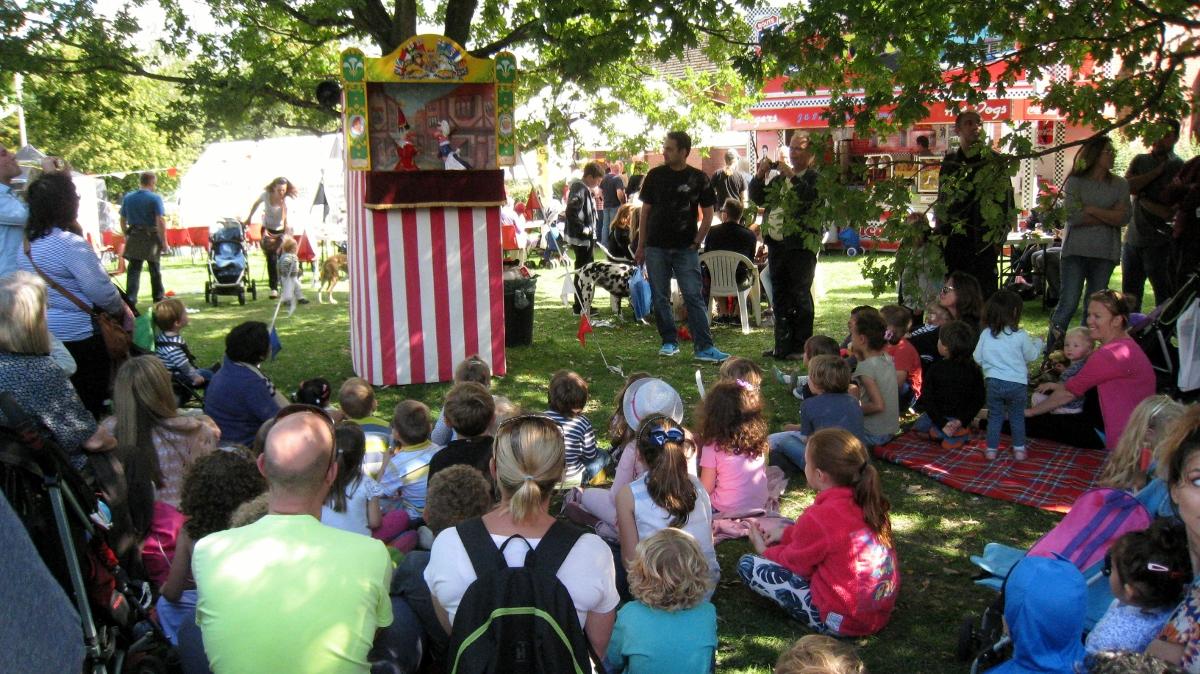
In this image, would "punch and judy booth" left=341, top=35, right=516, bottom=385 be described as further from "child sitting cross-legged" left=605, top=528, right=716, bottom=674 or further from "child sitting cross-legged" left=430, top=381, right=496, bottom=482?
"child sitting cross-legged" left=605, top=528, right=716, bottom=674

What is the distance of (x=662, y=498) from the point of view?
4.03 meters

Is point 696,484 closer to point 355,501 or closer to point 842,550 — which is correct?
point 842,550

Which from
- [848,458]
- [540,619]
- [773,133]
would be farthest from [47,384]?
[773,133]

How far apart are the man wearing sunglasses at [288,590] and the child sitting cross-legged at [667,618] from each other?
0.92m

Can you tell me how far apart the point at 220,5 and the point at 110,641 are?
6691mm

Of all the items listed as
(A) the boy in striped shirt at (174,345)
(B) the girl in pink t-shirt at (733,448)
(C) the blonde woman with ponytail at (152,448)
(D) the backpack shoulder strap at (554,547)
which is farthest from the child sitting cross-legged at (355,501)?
(A) the boy in striped shirt at (174,345)

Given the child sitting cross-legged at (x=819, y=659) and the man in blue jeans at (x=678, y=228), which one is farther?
the man in blue jeans at (x=678, y=228)

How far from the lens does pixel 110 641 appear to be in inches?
124

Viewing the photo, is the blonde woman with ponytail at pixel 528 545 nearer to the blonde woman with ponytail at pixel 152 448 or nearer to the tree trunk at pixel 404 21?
the blonde woman with ponytail at pixel 152 448

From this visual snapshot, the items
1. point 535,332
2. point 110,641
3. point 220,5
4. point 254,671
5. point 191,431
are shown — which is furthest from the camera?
point 535,332

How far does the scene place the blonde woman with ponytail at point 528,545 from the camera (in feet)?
9.26

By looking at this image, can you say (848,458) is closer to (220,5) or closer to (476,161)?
(476,161)

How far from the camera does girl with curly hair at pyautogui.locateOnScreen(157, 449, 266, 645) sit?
346 centimetres

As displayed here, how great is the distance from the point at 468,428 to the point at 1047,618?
259 centimetres
